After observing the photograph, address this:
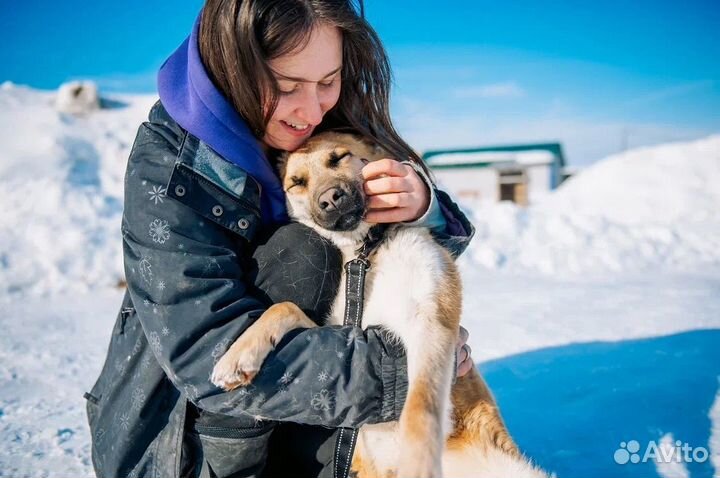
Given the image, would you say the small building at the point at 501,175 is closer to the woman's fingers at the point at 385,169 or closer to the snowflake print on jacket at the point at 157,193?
the woman's fingers at the point at 385,169

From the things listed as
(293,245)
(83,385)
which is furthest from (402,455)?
(83,385)

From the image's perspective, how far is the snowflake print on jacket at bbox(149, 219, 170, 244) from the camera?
1438mm

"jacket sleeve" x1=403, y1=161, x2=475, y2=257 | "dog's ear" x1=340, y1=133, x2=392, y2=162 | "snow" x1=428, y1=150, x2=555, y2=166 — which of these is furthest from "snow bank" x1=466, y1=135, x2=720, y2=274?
"snow" x1=428, y1=150, x2=555, y2=166

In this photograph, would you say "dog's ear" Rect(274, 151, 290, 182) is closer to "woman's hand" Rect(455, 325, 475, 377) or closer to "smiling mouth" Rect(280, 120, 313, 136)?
"smiling mouth" Rect(280, 120, 313, 136)

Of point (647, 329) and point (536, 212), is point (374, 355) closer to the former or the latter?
point (647, 329)

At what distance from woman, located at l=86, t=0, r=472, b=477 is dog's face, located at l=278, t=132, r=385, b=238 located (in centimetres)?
10

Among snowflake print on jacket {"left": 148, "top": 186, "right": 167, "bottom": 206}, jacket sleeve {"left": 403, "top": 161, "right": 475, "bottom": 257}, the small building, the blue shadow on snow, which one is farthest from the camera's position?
the small building

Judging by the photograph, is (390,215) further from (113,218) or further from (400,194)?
(113,218)

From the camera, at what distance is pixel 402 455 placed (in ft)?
4.46

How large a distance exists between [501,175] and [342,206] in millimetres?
19018

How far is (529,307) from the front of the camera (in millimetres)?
4473

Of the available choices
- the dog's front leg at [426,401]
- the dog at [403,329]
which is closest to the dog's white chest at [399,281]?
the dog at [403,329]

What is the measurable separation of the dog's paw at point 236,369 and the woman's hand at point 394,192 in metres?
0.84

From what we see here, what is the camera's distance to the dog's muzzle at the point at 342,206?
6.52 ft
